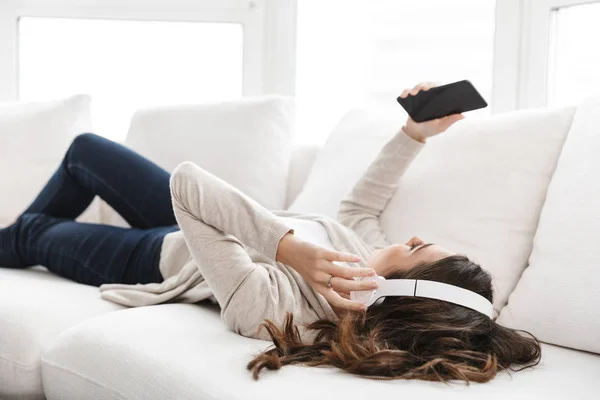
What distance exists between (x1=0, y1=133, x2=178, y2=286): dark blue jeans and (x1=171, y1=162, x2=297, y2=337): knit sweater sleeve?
47 cm

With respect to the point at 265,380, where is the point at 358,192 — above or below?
Result: above

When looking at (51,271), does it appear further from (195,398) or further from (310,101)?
(310,101)

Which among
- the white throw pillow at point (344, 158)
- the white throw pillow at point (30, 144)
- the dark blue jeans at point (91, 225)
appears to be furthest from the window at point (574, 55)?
the white throw pillow at point (30, 144)

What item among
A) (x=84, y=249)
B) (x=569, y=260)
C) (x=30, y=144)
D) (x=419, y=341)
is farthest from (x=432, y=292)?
(x=30, y=144)

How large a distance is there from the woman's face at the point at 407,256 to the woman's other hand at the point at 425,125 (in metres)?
0.45

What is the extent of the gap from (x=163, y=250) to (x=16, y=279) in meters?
0.43

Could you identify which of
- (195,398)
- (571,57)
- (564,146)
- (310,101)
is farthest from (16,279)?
(571,57)

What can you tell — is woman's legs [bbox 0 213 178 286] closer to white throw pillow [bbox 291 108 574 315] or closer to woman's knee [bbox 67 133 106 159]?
woman's knee [bbox 67 133 106 159]

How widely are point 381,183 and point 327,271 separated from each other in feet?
1.96

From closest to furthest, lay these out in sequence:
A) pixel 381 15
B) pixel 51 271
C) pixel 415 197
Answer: pixel 415 197 < pixel 51 271 < pixel 381 15

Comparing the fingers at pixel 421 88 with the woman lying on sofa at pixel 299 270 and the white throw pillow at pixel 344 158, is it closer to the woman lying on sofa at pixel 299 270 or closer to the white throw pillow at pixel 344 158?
the woman lying on sofa at pixel 299 270

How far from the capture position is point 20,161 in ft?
8.21

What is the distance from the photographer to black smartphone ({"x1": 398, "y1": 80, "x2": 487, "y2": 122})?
1.61 m

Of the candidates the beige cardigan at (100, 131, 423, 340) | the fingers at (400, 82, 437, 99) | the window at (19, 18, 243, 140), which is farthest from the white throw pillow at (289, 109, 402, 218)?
the window at (19, 18, 243, 140)
